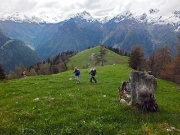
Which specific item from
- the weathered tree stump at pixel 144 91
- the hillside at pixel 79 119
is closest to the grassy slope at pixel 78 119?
the hillside at pixel 79 119

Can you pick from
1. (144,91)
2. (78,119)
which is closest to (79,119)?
(78,119)

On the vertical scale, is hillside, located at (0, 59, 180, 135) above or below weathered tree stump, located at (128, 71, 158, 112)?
below

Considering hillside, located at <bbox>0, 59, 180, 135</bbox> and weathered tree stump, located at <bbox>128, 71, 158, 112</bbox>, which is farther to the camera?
weathered tree stump, located at <bbox>128, 71, 158, 112</bbox>

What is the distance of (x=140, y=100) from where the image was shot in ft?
63.9

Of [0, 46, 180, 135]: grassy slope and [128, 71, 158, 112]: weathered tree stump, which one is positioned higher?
[128, 71, 158, 112]: weathered tree stump

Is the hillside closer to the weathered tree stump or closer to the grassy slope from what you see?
the grassy slope

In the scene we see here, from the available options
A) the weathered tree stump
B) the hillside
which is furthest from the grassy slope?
the weathered tree stump

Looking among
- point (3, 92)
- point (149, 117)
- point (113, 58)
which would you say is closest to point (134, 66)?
point (3, 92)

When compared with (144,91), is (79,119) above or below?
below

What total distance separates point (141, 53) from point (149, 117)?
272ft

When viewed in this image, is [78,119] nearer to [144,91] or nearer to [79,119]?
[79,119]

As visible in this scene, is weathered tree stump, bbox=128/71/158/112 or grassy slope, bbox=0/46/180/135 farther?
weathered tree stump, bbox=128/71/158/112

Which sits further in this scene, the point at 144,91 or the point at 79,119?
the point at 144,91

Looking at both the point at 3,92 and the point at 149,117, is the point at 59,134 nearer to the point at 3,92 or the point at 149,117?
the point at 149,117
